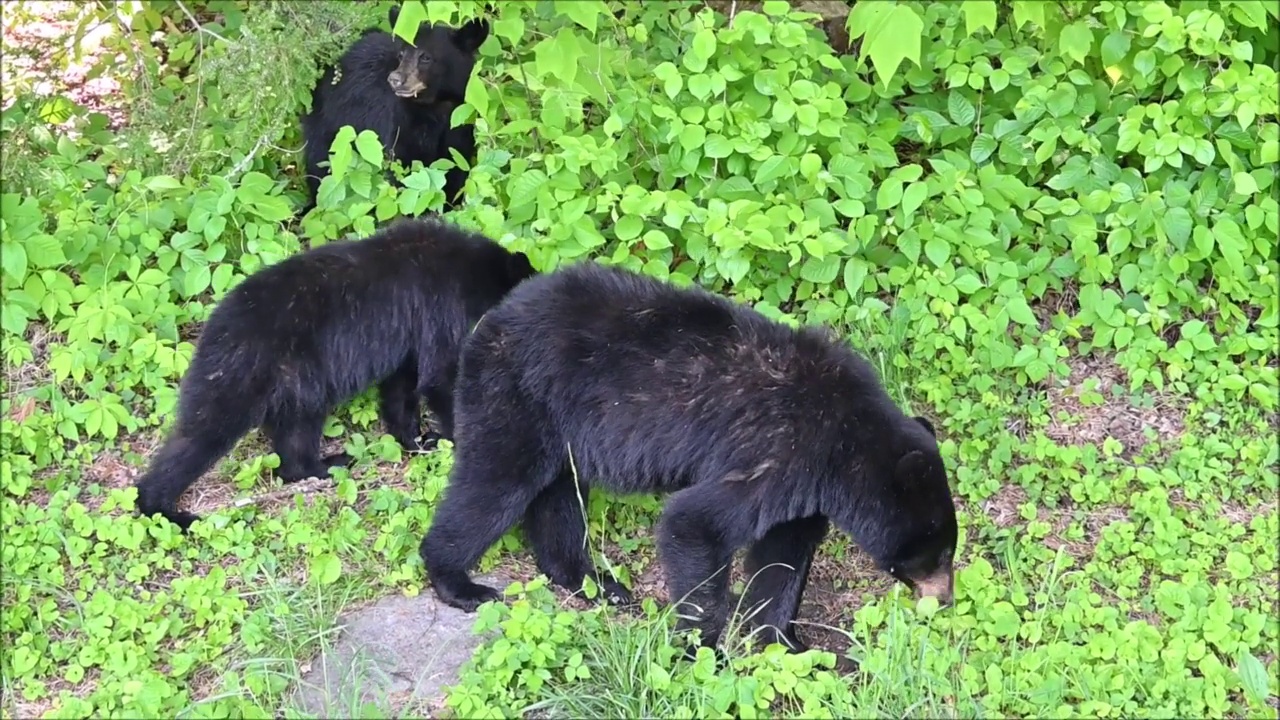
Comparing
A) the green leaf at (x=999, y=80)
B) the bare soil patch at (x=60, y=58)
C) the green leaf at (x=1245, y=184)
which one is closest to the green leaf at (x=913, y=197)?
the green leaf at (x=999, y=80)

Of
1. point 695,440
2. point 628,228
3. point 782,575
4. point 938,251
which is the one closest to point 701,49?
point 628,228

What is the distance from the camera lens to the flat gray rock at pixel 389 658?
4.22 metres

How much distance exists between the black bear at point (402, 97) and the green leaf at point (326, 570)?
8.75 ft

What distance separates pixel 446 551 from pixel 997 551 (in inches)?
91.9

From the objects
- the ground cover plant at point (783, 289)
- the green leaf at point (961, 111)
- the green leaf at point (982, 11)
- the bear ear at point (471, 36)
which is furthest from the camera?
the bear ear at point (471, 36)

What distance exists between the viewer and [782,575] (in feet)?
15.4

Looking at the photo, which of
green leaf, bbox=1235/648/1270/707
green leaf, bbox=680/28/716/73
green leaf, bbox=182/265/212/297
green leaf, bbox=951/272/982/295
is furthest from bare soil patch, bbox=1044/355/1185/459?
green leaf, bbox=182/265/212/297

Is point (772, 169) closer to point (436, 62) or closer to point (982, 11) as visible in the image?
point (982, 11)

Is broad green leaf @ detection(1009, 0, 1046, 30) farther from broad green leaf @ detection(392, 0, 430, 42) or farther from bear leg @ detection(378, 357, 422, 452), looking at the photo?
bear leg @ detection(378, 357, 422, 452)

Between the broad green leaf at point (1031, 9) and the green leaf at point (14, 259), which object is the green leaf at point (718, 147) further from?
the green leaf at point (14, 259)

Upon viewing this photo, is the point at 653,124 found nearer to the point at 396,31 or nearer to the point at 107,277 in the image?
the point at 396,31

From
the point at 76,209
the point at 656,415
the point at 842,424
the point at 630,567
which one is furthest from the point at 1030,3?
the point at 76,209

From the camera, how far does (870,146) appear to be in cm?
616

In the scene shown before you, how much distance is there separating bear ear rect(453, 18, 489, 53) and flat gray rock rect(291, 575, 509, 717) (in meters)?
3.51
